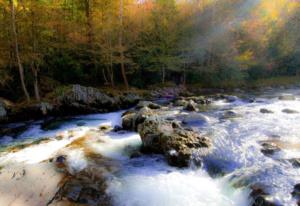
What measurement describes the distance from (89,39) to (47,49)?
3.41m

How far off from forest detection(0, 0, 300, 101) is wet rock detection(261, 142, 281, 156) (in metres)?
13.2

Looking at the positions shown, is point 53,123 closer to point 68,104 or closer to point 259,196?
point 68,104

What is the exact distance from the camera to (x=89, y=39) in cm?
2014

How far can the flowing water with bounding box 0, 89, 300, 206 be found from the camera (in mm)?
5645

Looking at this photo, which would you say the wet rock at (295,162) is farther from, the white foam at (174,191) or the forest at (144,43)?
the forest at (144,43)

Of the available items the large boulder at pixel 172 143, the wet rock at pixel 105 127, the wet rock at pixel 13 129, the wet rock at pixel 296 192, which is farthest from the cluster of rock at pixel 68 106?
the wet rock at pixel 296 192

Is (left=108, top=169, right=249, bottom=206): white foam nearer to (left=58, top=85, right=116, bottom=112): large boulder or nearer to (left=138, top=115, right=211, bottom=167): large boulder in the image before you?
(left=138, top=115, right=211, bottom=167): large boulder

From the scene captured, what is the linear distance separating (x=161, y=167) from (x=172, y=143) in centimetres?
87

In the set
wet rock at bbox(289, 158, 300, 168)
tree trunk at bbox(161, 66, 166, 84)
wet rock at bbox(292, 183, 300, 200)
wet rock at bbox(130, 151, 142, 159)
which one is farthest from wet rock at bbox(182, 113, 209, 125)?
tree trunk at bbox(161, 66, 166, 84)

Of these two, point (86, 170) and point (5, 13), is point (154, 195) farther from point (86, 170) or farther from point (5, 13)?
point (5, 13)

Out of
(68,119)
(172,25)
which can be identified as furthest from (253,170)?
(172,25)

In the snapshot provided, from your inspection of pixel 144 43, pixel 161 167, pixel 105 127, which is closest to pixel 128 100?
pixel 105 127

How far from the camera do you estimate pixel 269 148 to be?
25.3ft

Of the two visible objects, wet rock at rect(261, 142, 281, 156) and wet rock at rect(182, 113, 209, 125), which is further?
wet rock at rect(182, 113, 209, 125)
